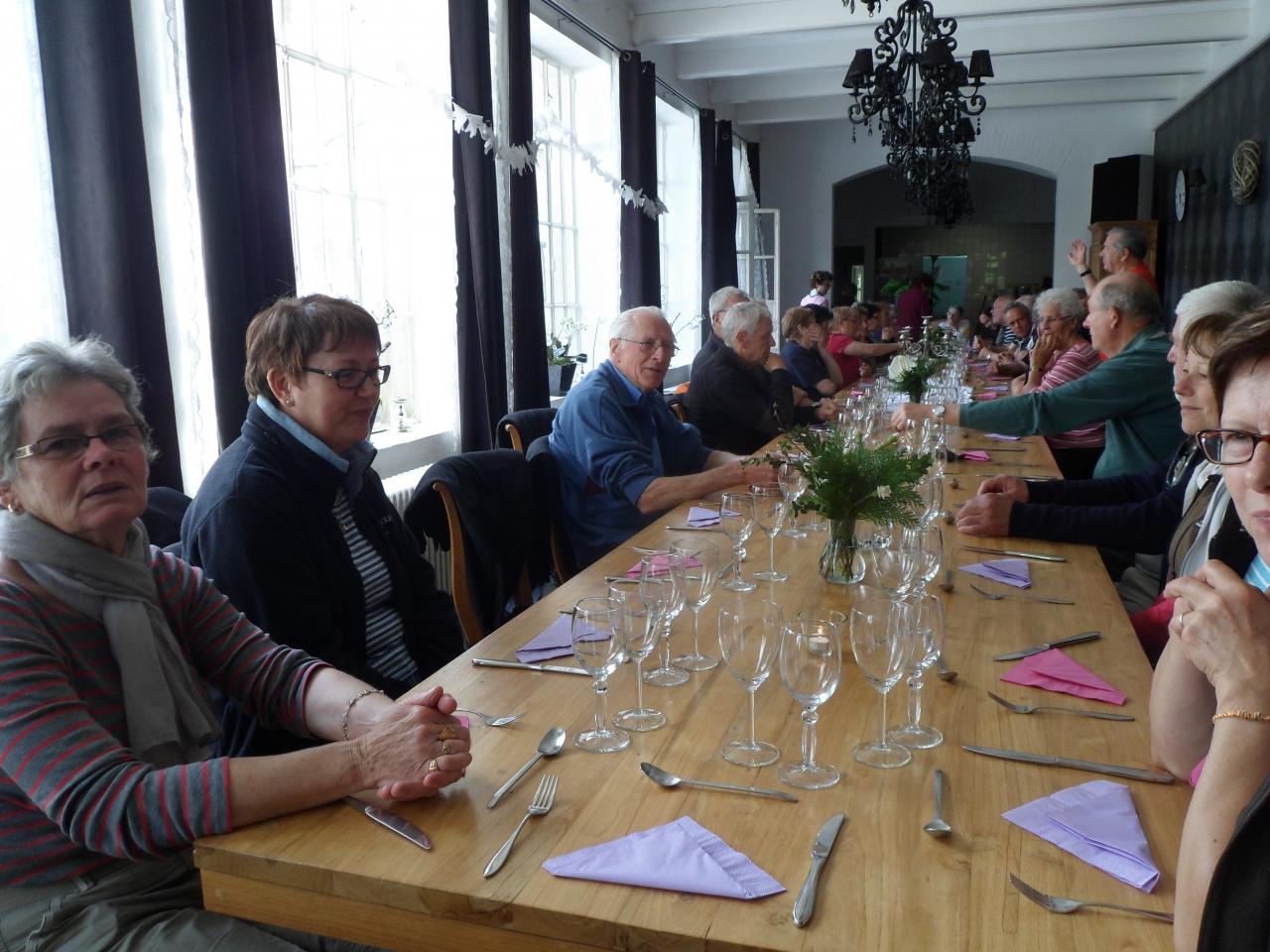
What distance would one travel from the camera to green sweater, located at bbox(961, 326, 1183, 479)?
3857 mm

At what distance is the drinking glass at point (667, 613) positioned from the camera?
1666 millimetres

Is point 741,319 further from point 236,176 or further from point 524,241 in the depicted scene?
point 236,176

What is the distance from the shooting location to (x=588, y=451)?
342 cm

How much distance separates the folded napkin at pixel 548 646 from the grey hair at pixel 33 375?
83 cm

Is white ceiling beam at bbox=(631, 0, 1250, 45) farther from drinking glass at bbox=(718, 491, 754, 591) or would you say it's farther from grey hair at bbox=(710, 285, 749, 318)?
drinking glass at bbox=(718, 491, 754, 591)

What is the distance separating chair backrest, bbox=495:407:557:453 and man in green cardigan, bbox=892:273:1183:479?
143 centimetres

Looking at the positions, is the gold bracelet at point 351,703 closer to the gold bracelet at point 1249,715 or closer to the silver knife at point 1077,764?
the silver knife at point 1077,764

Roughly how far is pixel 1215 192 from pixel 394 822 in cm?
969

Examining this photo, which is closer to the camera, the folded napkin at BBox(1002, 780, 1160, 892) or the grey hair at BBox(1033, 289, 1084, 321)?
the folded napkin at BBox(1002, 780, 1160, 892)

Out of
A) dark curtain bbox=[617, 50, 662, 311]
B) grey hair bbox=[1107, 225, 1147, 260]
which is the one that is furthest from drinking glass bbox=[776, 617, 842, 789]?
dark curtain bbox=[617, 50, 662, 311]

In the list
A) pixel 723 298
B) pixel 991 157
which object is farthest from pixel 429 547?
pixel 991 157

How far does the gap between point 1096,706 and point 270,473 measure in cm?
156

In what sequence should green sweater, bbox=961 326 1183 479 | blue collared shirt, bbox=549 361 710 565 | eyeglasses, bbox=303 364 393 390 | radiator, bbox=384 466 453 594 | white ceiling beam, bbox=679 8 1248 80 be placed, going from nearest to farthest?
eyeglasses, bbox=303 364 393 390 → blue collared shirt, bbox=549 361 710 565 → green sweater, bbox=961 326 1183 479 → radiator, bbox=384 466 453 594 → white ceiling beam, bbox=679 8 1248 80

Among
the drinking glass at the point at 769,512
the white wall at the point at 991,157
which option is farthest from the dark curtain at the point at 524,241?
the white wall at the point at 991,157
